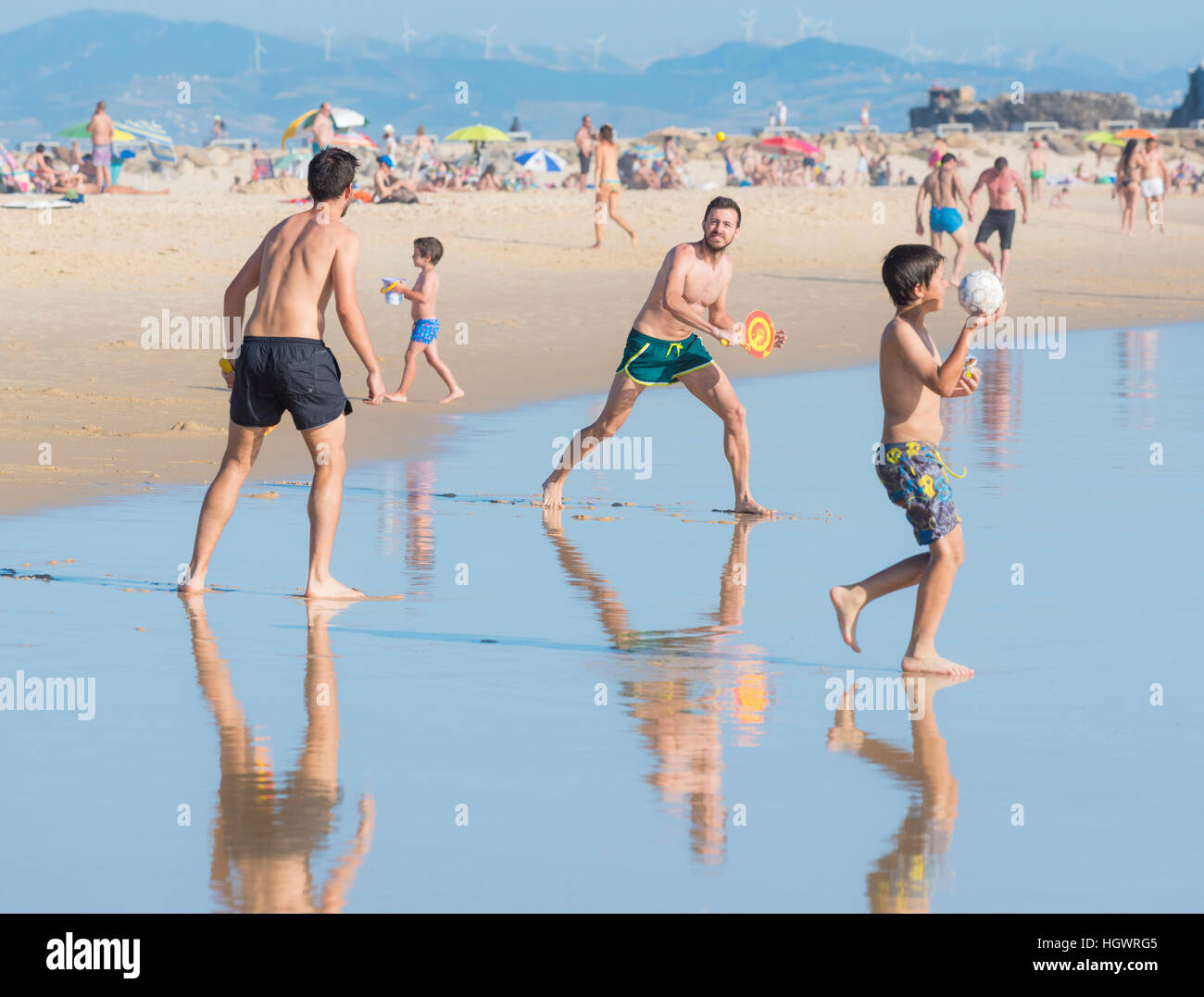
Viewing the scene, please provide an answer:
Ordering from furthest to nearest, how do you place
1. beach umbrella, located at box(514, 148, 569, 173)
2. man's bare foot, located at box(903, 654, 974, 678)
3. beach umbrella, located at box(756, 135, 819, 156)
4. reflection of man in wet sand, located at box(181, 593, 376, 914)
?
beach umbrella, located at box(756, 135, 819, 156), beach umbrella, located at box(514, 148, 569, 173), man's bare foot, located at box(903, 654, 974, 678), reflection of man in wet sand, located at box(181, 593, 376, 914)

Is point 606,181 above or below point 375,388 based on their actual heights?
above

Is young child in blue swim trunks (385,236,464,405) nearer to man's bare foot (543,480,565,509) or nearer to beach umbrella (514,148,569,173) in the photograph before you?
man's bare foot (543,480,565,509)

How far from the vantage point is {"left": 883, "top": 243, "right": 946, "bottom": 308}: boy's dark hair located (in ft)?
20.8

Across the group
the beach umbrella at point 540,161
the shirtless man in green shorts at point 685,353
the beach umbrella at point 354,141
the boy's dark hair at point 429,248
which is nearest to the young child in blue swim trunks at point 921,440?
the shirtless man in green shorts at point 685,353

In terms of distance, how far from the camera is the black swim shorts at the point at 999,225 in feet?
75.1

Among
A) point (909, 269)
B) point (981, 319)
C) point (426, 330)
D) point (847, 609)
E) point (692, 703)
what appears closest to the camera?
point (692, 703)

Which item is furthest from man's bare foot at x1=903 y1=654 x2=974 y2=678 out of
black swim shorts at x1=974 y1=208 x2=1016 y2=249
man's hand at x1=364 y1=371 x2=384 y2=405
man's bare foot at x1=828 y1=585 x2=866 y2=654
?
black swim shorts at x1=974 y1=208 x2=1016 y2=249

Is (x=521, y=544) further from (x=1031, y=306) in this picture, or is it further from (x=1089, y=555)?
(x=1031, y=306)

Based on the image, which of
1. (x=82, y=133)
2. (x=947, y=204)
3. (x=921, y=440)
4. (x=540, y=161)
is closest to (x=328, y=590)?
(x=921, y=440)

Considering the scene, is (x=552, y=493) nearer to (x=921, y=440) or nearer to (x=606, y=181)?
(x=921, y=440)

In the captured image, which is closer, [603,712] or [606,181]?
[603,712]

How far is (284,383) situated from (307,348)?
0.52ft

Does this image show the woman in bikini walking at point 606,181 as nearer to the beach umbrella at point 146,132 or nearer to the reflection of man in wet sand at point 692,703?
the reflection of man in wet sand at point 692,703

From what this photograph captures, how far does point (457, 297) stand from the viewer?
20.5m
